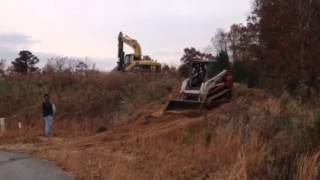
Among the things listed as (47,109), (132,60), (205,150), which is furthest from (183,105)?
(132,60)

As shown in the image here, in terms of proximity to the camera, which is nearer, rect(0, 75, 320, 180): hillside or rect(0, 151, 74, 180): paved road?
rect(0, 75, 320, 180): hillside

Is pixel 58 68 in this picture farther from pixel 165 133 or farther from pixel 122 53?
pixel 165 133

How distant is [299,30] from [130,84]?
10.8 m

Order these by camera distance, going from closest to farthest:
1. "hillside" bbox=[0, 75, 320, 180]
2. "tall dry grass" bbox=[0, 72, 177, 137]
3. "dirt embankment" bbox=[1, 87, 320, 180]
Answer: "hillside" bbox=[0, 75, 320, 180], "dirt embankment" bbox=[1, 87, 320, 180], "tall dry grass" bbox=[0, 72, 177, 137]

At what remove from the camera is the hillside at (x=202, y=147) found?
13250mm

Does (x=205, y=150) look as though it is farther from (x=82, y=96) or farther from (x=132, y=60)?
(x=132, y=60)

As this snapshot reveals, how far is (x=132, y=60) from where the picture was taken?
186 ft

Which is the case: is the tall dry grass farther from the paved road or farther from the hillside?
the paved road

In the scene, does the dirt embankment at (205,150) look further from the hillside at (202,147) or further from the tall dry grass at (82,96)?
the tall dry grass at (82,96)

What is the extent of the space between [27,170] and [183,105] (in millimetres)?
14541

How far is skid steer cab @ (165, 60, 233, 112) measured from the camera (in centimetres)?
3269

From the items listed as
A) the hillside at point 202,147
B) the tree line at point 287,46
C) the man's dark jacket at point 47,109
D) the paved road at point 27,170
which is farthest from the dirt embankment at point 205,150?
the tree line at point 287,46

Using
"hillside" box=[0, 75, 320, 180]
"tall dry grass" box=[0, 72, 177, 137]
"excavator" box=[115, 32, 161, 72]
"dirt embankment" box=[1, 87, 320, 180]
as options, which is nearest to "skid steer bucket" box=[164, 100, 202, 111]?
"hillside" box=[0, 75, 320, 180]

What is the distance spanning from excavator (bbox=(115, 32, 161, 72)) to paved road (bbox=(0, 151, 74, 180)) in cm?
3152
